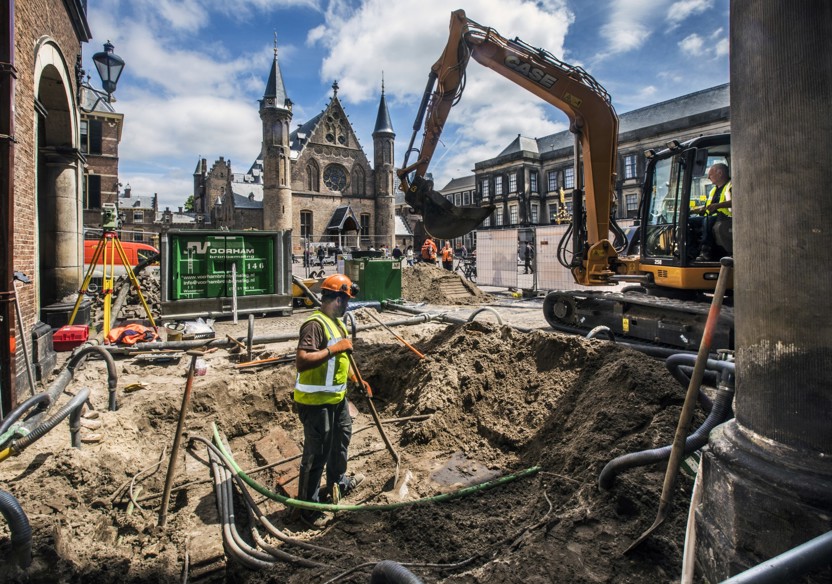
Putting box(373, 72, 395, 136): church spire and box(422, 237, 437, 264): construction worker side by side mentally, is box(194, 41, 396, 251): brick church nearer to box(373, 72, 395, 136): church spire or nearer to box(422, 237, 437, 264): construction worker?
box(373, 72, 395, 136): church spire

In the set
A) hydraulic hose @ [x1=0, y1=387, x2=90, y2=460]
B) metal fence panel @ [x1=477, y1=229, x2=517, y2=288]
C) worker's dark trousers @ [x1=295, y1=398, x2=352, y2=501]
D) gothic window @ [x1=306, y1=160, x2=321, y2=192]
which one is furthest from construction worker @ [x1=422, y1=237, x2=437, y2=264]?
gothic window @ [x1=306, y1=160, x2=321, y2=192]

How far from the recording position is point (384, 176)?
53344 millimetres

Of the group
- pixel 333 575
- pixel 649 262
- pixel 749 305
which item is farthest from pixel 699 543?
pixel 649 262

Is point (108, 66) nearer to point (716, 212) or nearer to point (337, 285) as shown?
point (337, 285)

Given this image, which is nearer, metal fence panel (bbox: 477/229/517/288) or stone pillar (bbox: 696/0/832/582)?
stone pillar (bbox: 696/0/832/582)

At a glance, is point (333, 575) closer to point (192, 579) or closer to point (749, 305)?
point (192, 579)

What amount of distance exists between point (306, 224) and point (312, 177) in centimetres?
512

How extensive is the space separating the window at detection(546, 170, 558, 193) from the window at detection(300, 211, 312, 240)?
3101cm

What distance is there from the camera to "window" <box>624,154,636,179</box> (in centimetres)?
5144

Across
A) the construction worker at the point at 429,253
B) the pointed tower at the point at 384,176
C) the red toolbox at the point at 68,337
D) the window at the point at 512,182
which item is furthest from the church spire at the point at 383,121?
the red toolbox at the point at 68,337

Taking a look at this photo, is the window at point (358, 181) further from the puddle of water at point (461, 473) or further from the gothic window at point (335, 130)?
the puddle of water at point (461, 473)

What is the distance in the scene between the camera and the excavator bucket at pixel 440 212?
353 inches

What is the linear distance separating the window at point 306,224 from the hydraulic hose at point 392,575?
164 feet

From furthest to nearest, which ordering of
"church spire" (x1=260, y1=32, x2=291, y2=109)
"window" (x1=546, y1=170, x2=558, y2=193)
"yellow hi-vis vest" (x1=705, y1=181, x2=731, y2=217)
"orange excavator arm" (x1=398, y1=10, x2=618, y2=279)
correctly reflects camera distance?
1. "window" (x1=546, y1=170, x2=558, y2=193)
2. "church spire" (x1=260, y1=32, x2=291, y2=109)
3. "orange excavator arm" (x1=398, y1=10, x2=618, y2=279)
4. "yellow hi-vis vest" (x1=705, y1=181, x2=731, y2=217)
